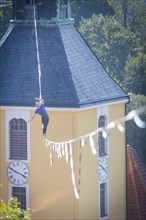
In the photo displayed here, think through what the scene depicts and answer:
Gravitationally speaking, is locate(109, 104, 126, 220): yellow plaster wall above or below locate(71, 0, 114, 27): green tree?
below

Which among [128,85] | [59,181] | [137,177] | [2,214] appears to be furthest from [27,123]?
[128,85]

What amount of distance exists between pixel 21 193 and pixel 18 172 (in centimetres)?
78

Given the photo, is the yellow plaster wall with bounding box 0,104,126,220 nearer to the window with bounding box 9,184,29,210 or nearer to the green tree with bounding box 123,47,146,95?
the window with bounding box 9,184,29,210

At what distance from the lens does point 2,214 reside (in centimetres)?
4769

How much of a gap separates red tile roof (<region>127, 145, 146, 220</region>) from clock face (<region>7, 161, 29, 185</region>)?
20.0 feet

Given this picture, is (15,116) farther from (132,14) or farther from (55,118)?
(132,14)

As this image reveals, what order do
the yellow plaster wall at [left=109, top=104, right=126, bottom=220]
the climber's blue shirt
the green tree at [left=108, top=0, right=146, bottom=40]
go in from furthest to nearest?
1. the green tree at [left=108, top=0, right=146, bottom=40]
2. the yellow plaster wall at [left=109, top=104, right=126, bottom=220]
3. the climber's blue shirt

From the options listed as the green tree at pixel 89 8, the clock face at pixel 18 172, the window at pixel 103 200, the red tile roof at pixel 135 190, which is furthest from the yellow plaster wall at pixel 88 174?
the green tree at pixel 89 8

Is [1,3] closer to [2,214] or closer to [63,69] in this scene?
[63,69]

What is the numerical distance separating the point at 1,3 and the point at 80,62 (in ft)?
25.6

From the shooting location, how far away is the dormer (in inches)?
2518


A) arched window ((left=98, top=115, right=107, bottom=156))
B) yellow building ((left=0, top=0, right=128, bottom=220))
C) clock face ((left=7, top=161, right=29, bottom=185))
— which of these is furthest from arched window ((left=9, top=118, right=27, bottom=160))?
arched window ((left=98, top=115, right=107, bottom=156))

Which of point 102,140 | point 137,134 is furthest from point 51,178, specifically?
point 137,134

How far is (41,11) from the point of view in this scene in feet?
210
